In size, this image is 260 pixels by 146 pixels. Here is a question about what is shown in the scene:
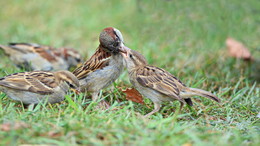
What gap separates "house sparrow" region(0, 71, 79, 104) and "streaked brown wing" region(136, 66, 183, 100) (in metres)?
0.97

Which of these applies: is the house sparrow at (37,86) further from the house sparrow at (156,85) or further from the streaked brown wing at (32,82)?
the house sparrow at (156,85)

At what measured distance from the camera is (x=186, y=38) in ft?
29.6

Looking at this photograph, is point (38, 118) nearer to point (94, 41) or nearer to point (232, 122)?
point (232, 122)

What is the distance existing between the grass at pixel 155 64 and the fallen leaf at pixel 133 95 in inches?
3.7

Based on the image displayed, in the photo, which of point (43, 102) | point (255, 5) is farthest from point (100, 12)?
point (43, 102)

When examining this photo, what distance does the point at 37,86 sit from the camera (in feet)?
17.6

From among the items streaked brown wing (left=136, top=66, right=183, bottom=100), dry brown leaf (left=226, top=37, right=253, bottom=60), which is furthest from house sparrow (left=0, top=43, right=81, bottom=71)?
dry brown leaf (left=226, top=37, right=253, bottom=60)

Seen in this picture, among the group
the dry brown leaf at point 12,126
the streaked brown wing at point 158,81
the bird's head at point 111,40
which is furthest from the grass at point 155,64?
the bird's head at point 111,40

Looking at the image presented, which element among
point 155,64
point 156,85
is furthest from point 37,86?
point 155,64

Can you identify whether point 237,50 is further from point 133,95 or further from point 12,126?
point 12,126

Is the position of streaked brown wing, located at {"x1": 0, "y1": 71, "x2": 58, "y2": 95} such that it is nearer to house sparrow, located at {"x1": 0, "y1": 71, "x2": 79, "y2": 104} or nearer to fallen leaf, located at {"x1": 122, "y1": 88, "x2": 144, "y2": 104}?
house sparrow, located at {"x1": 0, "y1": 71, "x2": 79, "y2": 104}

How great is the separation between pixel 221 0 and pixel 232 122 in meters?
4.52

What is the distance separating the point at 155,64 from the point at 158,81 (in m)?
2.31

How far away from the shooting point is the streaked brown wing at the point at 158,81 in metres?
5.28
